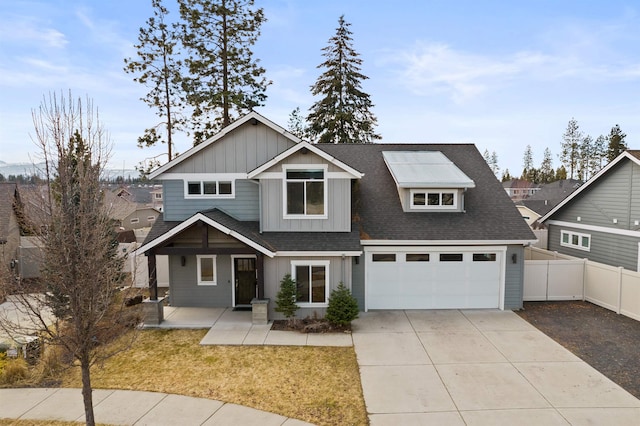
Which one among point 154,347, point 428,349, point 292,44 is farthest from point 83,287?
point 292,44

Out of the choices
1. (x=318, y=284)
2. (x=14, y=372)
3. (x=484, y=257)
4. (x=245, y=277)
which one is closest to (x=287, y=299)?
(x=318, y=284)

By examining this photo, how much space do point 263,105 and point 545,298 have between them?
742 inches

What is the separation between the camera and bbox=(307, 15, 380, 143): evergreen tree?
3011 cm

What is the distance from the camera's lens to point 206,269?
44.7ft

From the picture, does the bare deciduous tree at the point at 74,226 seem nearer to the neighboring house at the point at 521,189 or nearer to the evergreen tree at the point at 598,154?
the evergreen tree at the point at 598,154

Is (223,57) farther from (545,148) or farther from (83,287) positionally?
(545,148)

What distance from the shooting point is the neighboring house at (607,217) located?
14.2 meters

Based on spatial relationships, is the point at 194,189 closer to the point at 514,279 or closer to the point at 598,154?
the point at 514,279

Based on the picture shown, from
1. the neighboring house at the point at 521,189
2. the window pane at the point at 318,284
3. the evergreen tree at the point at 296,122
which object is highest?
the evergreen tree at the point at 296,122

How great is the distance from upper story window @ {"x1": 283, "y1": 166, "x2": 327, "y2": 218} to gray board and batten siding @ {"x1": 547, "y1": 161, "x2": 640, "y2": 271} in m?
12.1

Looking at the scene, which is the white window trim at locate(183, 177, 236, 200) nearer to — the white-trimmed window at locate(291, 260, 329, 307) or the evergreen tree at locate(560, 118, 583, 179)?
the white-trimmed window at locate(291, 260, 329, 307)

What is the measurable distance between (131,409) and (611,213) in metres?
18.1

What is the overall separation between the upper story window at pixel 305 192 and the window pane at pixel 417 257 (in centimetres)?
343

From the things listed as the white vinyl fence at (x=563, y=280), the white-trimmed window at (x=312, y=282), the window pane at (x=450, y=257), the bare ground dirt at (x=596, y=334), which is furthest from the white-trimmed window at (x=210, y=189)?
the white vinyl fence at (x=563, y=280)
